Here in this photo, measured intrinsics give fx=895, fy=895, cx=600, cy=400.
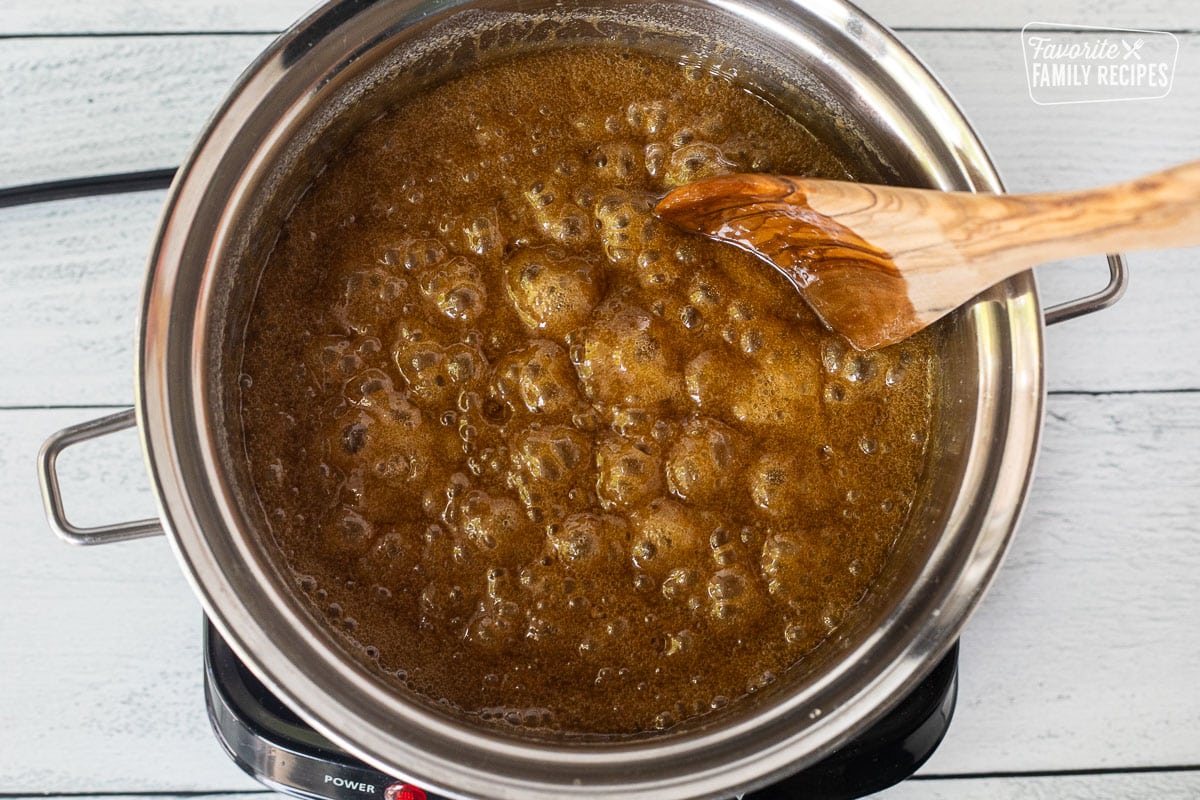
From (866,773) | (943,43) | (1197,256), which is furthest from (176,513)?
(1197,256)

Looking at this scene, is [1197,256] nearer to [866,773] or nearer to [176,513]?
[866,773]

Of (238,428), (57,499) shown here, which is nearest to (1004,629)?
(238,428)

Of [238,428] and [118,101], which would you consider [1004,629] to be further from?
[118,101]

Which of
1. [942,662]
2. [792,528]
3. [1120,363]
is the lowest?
[942,662]

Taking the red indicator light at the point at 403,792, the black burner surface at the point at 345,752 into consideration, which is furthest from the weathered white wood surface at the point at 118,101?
the red indicator light at the point at 403,792

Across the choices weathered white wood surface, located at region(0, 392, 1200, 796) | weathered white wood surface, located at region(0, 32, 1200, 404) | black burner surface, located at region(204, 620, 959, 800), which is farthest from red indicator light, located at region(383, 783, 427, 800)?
weathered white wood surface, located at region(0, 32, 1200, 404)

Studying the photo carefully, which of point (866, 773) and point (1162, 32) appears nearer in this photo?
point (866, 773)

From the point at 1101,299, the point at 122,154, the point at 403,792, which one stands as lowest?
the point at 403,792
